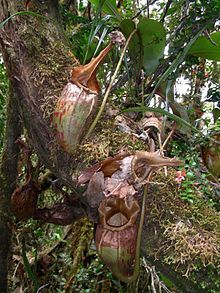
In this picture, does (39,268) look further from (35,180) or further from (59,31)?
(59,31)

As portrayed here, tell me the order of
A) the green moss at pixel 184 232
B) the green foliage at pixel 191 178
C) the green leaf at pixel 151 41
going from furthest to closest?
the green leaf at pixel 151 41, the green foliage at pixel 191 178, the green moss at pixel 184 232

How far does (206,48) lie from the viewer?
120cm

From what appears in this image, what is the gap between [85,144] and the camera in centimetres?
90

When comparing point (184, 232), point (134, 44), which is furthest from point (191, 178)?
point (134, 44)

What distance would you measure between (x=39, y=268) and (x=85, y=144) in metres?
0.97

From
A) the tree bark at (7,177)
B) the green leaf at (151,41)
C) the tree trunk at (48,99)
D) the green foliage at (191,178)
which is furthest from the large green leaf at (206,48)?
the tree bark at (7,177)

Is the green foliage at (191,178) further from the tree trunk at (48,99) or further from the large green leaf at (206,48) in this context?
the large green leaf at (206,48)

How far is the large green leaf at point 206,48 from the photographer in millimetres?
1177

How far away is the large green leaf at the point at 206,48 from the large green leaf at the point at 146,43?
9cm

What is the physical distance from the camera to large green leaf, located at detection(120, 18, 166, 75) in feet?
3.82

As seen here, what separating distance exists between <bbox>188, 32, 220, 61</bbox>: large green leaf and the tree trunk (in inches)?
14.8

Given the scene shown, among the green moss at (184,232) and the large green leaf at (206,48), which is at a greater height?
the large green leaf at (206,48)

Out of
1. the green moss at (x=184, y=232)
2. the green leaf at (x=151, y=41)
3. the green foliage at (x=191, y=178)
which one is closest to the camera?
the green moss at (x=184, y=232)

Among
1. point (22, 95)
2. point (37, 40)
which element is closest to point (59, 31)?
point (37, 40)
